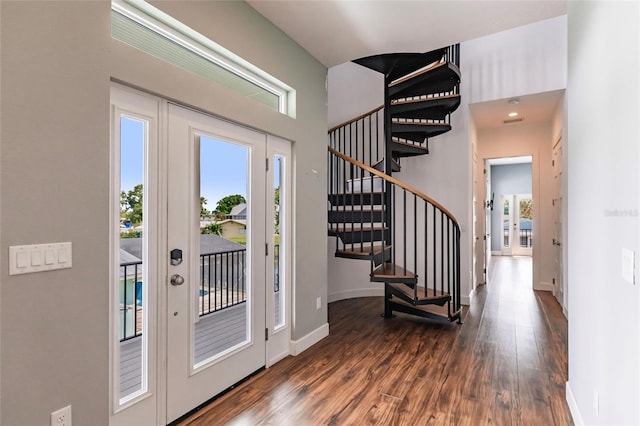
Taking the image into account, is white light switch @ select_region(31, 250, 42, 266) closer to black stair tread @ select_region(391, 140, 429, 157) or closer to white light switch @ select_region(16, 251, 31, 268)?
white light switch @ select_region(16, 251, 31, 268)

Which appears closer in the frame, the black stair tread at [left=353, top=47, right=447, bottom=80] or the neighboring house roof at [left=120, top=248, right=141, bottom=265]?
the neighboring house roof at [left=120, top=248, right=141, bottom=265]

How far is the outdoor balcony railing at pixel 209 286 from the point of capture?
1804 millimetres

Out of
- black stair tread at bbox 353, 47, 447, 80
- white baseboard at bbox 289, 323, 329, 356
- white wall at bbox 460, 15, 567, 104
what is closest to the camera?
white baseboard at bbox 289, 323, 329, 356

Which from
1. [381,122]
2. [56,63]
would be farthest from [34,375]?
[381,122]

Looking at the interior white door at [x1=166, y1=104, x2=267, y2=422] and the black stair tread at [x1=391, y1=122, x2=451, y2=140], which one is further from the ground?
the black stair tread at [x1=391, y1=122, x2=451, y2=140]

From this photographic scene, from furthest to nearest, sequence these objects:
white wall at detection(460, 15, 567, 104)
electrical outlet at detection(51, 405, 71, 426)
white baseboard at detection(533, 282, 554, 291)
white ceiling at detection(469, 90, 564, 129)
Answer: white baseboard at detection(533, 282, 554, 291) < white ceiling at detection(469, 90, 564, 129) < white wall at detection(460, 15, 567, 104) < electrical outlet at detection(51, 405, 71, 426)

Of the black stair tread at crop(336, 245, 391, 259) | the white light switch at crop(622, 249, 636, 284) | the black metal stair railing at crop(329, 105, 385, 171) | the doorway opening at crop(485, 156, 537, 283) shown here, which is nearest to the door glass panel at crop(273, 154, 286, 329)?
the black stair tread at crop(336, 245, 391, 259)

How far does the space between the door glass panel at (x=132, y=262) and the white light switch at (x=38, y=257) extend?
0.35 metres

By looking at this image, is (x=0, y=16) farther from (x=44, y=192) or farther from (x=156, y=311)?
(x=156, y=311)

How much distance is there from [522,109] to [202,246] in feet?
17.1

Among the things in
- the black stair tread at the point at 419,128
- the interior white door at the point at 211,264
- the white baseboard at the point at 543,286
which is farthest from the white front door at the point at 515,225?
the interior white door at the point at 211,264

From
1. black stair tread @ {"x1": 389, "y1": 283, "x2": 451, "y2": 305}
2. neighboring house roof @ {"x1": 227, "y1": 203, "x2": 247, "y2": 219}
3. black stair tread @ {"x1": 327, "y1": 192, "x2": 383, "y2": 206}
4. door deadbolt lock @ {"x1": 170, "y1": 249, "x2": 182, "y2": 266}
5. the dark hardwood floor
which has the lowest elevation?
the dark hardwood floor

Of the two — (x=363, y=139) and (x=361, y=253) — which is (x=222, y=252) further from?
(x=363, y=139)

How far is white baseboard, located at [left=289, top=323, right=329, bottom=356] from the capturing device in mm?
3068
